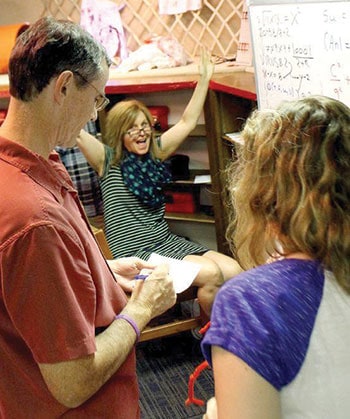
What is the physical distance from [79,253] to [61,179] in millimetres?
150

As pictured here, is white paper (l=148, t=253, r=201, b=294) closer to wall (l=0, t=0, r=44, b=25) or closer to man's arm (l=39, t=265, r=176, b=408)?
man's arm (l=39, t=265, r=176, b=408)

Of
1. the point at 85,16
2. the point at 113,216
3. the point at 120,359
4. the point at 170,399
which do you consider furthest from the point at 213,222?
the point at 120,359

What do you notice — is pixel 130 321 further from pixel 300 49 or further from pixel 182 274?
pixel 300 49

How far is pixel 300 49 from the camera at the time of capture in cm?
157

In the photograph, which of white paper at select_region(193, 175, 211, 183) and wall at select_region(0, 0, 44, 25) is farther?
wall at select_region(0, 0, 44, 25)

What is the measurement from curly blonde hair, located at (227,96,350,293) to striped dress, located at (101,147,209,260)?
1.61 m

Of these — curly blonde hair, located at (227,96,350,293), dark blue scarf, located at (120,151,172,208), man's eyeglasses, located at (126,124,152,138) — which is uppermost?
curly blonde hair, located at (227,96,350,293)

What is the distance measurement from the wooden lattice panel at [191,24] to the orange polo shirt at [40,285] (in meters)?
2.55

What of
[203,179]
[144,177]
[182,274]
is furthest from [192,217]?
[182,274]

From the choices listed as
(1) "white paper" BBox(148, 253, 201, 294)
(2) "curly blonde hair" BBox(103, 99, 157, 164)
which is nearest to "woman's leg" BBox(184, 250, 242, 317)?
(1) "white paper" BBox(148, 253, 201, 294)

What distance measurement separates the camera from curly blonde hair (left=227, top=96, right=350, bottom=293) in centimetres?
72

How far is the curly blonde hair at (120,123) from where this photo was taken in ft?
7.84

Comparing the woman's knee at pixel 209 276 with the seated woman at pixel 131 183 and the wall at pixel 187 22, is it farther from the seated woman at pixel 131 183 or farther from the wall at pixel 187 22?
the wall at pixel 187 22

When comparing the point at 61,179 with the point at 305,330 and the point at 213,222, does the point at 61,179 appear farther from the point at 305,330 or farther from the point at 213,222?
the point at 213,222
